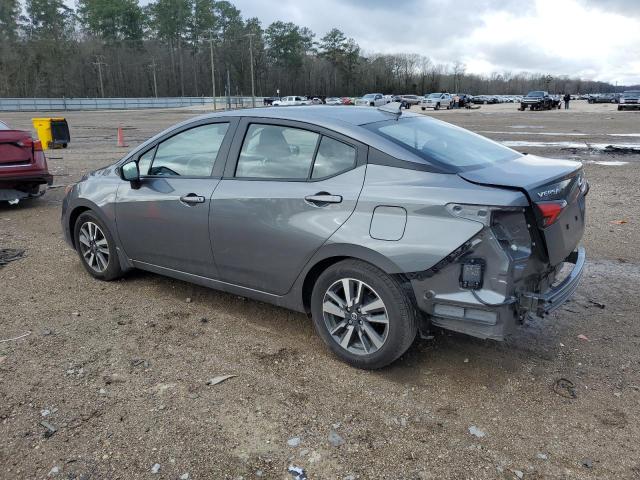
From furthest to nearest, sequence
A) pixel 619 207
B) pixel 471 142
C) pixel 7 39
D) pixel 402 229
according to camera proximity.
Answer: pixel 7 39 → pixel 619 207 → pixel 471 142 → pixel 402 229

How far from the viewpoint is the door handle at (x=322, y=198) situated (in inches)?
136

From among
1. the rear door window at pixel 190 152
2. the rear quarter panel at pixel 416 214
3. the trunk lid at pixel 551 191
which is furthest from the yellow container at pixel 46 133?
the trunk lid at pixel 551 191

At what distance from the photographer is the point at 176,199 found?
14.1ft

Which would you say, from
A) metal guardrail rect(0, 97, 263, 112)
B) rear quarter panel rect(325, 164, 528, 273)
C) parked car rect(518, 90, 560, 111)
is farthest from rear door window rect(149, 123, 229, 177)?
metal guardrail rect(0, 97, 263, 112)

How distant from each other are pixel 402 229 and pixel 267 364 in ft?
4.41

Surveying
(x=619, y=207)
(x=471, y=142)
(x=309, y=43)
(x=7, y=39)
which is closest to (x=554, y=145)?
(x=619, y=207)

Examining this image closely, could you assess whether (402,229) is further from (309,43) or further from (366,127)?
(309,43)

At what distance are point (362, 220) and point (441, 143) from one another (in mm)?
926

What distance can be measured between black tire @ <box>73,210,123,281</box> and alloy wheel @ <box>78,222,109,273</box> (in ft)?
0.06

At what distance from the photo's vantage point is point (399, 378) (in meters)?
3.48

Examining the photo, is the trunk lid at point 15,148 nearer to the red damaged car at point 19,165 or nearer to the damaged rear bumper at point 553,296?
the red damaged car at point 19,165

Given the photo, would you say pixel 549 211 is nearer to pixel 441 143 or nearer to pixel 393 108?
pixel 441 143

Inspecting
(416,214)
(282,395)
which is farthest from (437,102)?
(282,395)

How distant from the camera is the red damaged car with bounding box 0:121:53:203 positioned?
8.16 meters
